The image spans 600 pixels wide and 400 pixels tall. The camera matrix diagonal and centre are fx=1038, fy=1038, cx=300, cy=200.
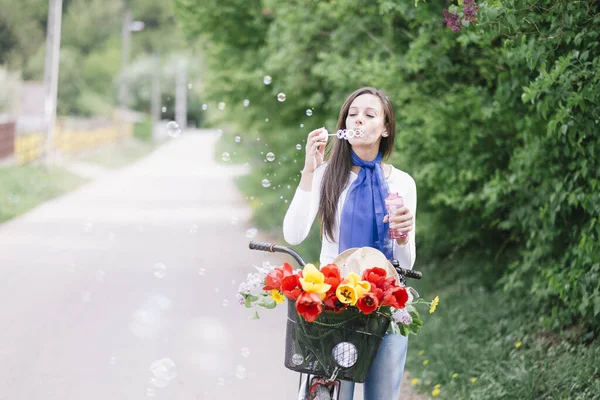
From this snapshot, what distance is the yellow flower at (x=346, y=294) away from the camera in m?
3.75

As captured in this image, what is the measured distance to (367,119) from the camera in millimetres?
4473

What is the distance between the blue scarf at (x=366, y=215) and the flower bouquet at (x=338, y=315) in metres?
0.35

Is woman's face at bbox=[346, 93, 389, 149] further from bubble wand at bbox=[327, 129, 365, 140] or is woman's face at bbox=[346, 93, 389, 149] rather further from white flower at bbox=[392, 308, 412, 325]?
white flower at bbox=[392, 308, 412, 325]

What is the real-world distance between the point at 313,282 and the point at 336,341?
25 cm

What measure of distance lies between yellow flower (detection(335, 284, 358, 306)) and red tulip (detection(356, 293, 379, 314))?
1.2 inches

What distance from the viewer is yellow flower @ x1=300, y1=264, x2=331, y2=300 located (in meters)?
3.78

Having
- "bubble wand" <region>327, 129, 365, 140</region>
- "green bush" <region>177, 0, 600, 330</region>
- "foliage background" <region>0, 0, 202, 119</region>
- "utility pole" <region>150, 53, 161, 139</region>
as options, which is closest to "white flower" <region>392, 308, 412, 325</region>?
"bubble wand" <region>327, 129, 365, 140</region>

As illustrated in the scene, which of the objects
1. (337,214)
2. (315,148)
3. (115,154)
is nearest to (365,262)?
(337,214)

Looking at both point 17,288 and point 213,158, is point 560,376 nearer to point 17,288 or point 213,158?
point 17,288

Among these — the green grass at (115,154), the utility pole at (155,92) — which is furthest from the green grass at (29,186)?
the utility pole at (155,92)

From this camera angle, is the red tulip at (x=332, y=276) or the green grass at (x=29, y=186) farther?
the green grass at (x=29, y=186)

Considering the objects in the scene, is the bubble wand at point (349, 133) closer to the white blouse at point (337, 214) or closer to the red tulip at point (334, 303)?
the white blouse at point (337, 214)

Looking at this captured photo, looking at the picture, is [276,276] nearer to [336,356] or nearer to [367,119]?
[336,356]

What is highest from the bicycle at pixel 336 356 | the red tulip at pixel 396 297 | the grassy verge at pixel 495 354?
the red tulip at pixel 396 297
